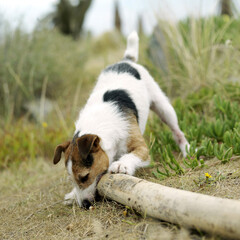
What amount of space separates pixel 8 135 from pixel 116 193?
392cm

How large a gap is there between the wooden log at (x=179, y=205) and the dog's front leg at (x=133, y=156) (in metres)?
0.23

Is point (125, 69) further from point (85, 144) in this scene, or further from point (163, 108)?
point (85, 144)

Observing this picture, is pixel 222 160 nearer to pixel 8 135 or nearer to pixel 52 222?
pixel 52 222

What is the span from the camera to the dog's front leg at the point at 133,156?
3329mm

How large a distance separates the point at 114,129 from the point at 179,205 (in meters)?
1.56

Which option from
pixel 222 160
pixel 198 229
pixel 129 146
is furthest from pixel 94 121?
pixel 198 229

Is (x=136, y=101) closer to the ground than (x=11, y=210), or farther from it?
farther from it

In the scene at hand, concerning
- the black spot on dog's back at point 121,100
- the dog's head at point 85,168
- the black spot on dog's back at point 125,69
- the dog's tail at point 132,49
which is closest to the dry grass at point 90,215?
the dog's head at point 85,168

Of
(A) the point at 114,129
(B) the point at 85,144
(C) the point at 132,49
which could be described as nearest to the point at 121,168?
(B) the point at 85,144

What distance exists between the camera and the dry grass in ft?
8.48

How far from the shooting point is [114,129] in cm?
376

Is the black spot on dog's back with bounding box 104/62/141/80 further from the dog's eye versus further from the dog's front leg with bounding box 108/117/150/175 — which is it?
the dog's eye

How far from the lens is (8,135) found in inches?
249

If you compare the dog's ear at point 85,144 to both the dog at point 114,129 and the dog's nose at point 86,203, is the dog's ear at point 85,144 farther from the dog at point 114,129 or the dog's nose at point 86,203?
the dog's nose at point 86,203
